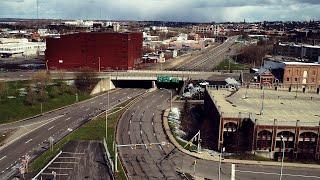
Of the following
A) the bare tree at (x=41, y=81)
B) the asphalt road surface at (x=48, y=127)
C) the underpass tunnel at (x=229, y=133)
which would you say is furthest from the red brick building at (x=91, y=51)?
the underpass tunnel at (x=229, y=133)

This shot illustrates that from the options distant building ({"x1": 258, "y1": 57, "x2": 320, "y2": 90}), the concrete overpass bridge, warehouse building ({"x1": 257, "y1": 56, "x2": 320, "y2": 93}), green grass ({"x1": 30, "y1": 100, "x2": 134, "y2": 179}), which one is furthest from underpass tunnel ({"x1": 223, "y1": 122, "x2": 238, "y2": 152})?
the concrete overpass bridge

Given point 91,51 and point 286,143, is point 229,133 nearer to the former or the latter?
point 286,143

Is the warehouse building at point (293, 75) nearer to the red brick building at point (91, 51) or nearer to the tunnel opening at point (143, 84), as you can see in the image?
the tunnel opening at point (143, 84)

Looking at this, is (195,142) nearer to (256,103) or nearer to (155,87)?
(256,103)

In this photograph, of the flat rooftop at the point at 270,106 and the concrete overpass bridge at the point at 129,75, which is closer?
the flat rooftop at the point at 270,106

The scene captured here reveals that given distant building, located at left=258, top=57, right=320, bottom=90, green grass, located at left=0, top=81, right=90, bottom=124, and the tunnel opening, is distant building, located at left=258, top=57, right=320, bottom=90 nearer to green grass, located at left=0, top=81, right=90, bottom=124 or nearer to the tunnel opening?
the tunnel opening

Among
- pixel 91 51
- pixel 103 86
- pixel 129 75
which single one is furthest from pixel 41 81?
pixel 91 51

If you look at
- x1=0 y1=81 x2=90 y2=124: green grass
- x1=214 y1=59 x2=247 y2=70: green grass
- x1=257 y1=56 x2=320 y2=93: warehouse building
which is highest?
x1=257 y1=56 x2=320 y2=93: warehouse building
